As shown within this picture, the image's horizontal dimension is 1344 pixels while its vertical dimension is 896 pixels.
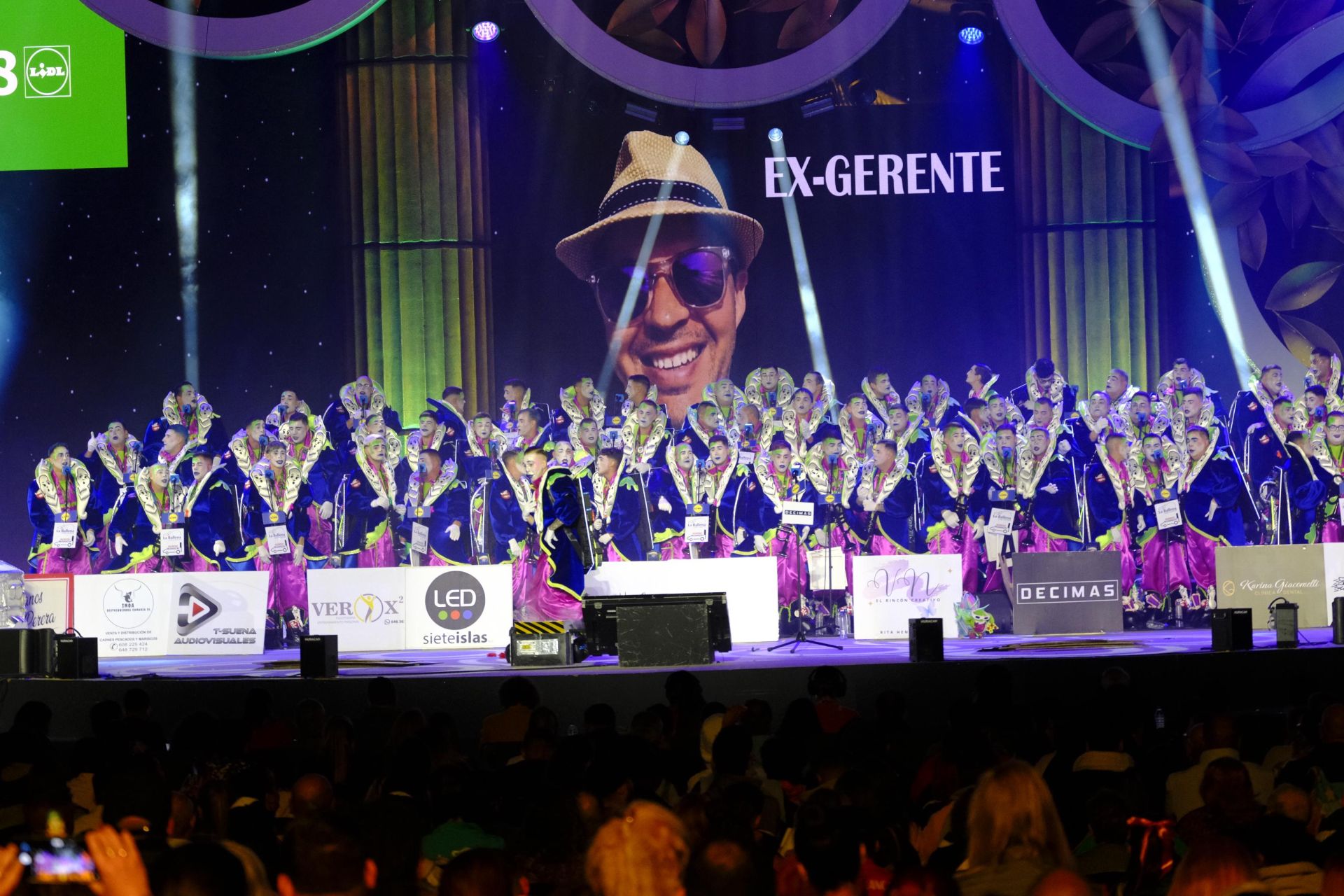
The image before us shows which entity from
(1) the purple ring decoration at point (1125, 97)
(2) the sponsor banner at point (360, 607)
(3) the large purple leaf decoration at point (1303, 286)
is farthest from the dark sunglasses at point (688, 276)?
(3) the large purple leaf decoration at point (1303, 286)

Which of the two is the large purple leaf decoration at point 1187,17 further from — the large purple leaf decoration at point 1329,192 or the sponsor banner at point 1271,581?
the sponsor banner at point 1271,581

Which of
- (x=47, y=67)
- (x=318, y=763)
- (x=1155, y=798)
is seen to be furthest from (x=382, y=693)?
(x=47, y=67)

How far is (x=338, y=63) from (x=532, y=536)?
5.44 meters

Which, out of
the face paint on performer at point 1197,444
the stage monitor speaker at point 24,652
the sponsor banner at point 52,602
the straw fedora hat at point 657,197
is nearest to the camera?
the stage monitor speaker at point 24,652

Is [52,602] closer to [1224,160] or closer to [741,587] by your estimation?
[741,587]

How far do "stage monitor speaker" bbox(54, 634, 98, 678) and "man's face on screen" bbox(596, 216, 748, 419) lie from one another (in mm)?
6712

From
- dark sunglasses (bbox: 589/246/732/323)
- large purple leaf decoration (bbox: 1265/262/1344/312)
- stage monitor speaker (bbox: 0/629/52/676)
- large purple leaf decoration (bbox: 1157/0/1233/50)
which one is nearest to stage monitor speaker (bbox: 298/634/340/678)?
stage monitor speaker (bbox: 0/629/52/676)

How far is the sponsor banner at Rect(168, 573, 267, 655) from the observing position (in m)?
11.8

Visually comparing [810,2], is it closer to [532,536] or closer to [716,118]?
[716,118]

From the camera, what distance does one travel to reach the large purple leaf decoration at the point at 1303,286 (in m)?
14.8

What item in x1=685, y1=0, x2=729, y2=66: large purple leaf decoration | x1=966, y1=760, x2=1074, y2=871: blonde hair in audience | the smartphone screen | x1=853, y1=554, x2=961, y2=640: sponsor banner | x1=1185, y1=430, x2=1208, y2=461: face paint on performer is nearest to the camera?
the smartphone screen

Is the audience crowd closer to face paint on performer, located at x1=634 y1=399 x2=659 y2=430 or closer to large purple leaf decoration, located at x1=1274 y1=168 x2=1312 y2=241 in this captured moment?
face paint on performer, located at x1=634 y1=399 x2=659 y2=430

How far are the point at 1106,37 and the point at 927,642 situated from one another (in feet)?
27.6

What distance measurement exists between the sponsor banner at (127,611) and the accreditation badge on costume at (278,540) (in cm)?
195
